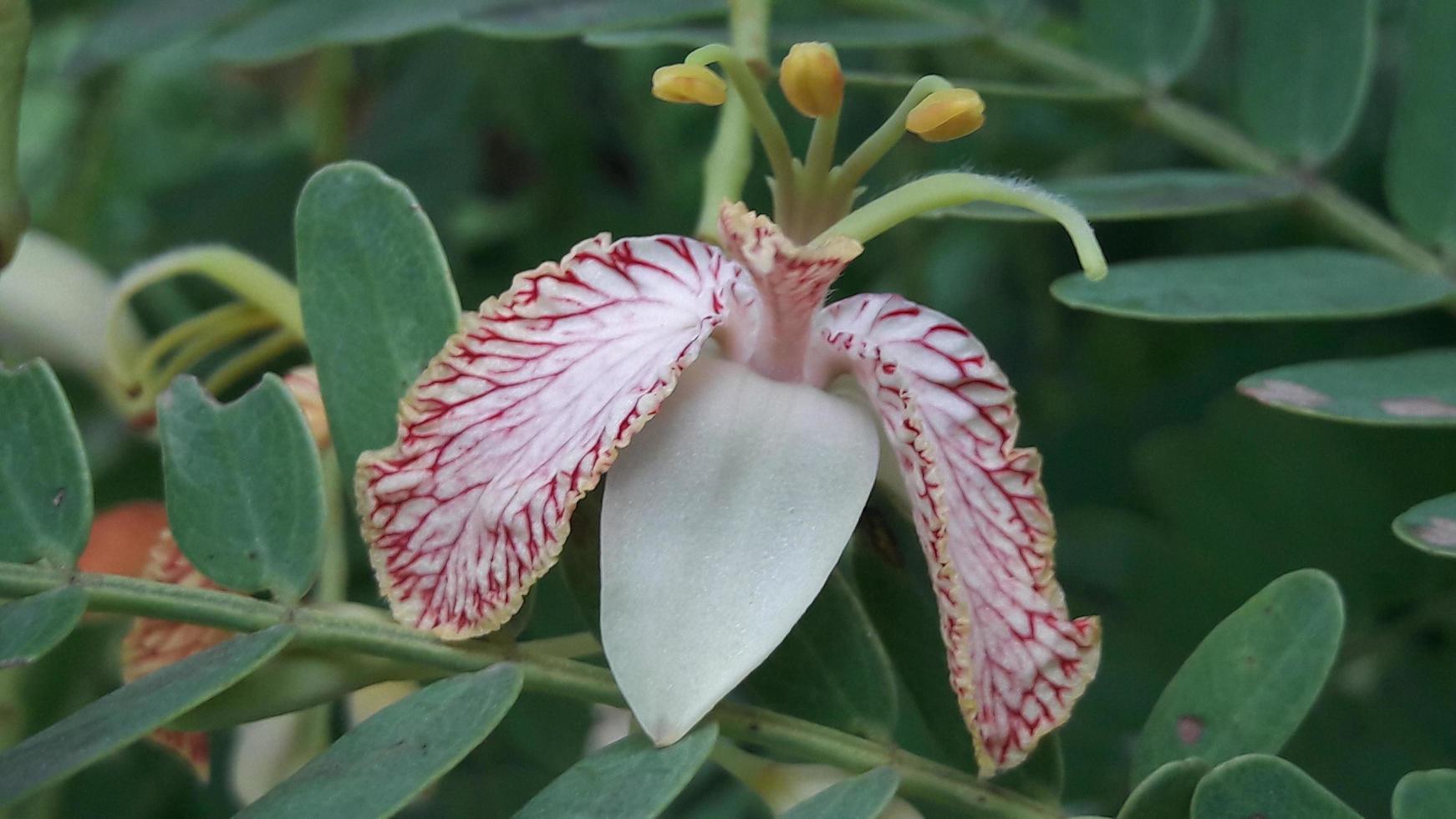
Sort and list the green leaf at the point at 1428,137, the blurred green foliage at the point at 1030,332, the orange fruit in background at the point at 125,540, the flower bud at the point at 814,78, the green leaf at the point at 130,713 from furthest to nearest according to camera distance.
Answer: the blurred green foliage at the point at 1030,332 < the green leaf at the point at 1428,137 < the orange fruit in background at the point at 125,540 < the flower bud at the point at 814,78 < the green leaf at the point at 130,713

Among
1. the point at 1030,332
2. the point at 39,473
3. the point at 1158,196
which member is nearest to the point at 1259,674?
the point at 1158,196

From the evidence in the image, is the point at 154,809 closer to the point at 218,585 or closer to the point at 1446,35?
the point at 218,585

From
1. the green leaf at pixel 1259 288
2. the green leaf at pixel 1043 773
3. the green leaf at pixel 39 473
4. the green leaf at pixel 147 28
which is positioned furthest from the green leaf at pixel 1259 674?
the green leaf at pixel 147 28

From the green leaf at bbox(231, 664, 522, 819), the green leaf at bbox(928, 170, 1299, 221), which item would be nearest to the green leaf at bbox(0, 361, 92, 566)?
the green leaf at bbox(231, 664, 522, 819)

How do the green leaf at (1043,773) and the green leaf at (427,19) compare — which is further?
the green leaf at (427,19)

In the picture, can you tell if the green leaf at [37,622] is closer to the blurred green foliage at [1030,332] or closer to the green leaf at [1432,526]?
the blurred green foliage at [1030,332]

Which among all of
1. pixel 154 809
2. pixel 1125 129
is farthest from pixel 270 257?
pixel 1125 129
